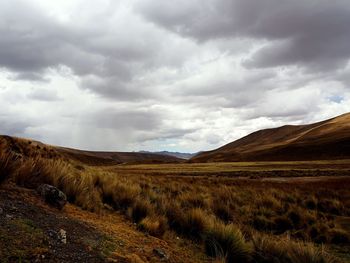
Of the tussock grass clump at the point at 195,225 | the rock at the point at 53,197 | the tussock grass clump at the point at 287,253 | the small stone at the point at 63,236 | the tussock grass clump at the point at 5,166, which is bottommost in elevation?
the tussock grass clump at the point at 287,253

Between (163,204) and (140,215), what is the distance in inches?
57.9

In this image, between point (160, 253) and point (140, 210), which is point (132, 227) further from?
point (160, 253)

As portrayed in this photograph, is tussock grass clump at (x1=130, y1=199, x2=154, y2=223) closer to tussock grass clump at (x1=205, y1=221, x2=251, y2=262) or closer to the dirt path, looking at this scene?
the dirt path

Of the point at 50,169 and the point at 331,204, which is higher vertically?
the point at 50,169

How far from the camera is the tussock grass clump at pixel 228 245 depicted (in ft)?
29.1

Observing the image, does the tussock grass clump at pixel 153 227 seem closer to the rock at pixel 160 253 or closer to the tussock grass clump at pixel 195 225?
the tussock grass clump at pixel 195 225

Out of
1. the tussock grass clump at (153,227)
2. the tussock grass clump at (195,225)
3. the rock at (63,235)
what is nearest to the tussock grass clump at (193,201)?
the tussock grass clump at (195,225)

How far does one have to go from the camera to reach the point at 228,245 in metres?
9.12

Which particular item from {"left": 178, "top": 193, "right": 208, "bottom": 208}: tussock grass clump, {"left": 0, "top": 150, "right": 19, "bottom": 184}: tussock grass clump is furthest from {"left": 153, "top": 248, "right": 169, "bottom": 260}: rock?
{"left": 178, "top": 193, "right": 208, "bottom": 208}: tussock grass clump

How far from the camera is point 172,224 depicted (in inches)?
437

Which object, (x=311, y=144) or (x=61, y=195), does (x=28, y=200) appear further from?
(x=311, y=144)

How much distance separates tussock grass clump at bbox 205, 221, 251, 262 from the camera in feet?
29.1

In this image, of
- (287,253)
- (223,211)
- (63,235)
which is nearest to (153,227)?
(287,253)

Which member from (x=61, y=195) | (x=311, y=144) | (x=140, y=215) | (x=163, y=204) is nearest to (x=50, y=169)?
(x=61, y=195)
